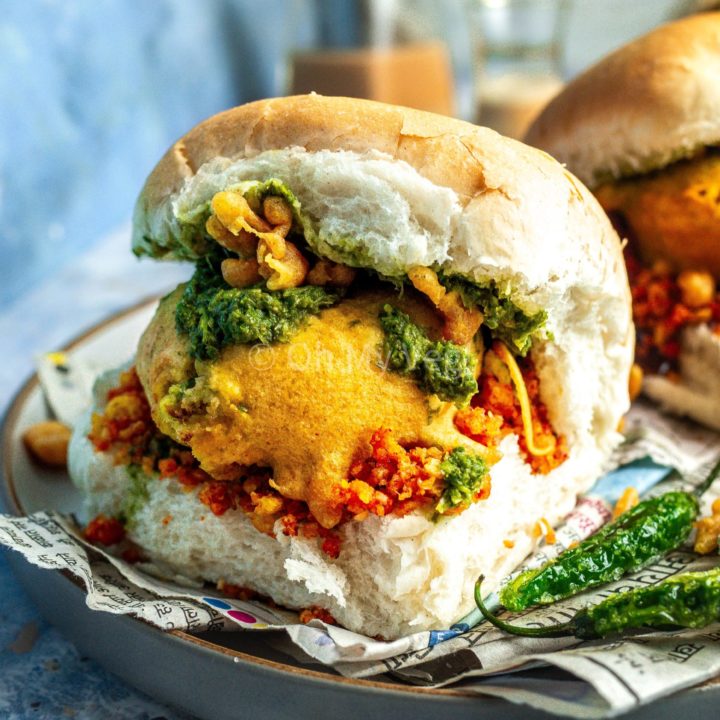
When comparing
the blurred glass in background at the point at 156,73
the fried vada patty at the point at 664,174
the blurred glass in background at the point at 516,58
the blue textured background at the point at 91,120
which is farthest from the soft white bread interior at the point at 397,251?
the blurred glass in background at the point at 516,58

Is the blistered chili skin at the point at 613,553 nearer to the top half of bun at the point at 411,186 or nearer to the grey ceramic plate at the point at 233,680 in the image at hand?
the grey ceramic plate at the point at 233,680

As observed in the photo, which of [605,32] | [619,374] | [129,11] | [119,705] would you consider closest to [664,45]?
[619,374]

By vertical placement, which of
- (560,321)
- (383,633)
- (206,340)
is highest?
(206,340)

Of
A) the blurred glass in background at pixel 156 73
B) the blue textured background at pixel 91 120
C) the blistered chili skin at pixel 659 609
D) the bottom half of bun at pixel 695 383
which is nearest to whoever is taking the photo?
the blistered chili skin at pixel 659 609

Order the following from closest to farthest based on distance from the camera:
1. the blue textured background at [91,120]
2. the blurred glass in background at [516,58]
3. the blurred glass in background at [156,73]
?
1. the blue textured background at [91,120]
2. the blurred glass in background at [156,73]
3. the blurred glass in background at [516,58]

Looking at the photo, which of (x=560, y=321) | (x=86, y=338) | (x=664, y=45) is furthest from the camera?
(x=86, y=338)

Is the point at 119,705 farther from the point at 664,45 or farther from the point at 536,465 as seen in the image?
the point at 664,45

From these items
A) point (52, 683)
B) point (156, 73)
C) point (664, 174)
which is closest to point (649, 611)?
point (52, 683)

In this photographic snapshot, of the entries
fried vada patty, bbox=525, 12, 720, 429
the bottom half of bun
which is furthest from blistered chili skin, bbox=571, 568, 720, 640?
the bottom half of bun

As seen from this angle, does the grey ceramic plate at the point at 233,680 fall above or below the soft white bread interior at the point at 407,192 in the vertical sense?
below
